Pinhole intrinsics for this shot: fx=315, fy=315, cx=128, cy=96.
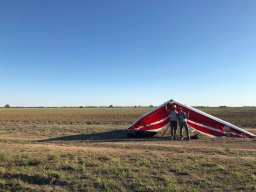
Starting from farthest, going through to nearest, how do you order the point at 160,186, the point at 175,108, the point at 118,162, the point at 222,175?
the point at 175,108, the point at 118,162, the point at 222,175, the point at 160,186

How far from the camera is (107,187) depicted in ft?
24.1

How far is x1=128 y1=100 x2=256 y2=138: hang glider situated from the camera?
17.1 metres

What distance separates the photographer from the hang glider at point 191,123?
17142 mm

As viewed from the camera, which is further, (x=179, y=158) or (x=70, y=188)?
(x=179, y=158)

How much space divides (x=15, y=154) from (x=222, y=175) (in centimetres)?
713

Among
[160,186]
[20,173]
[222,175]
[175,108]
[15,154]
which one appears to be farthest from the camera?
[175,108]

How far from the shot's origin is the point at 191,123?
703 inches

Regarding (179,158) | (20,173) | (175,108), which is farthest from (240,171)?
(175,108)

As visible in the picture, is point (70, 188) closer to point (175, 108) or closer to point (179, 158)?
point (179, 158)

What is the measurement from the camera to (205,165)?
8.97m

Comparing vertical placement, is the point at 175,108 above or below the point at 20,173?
above

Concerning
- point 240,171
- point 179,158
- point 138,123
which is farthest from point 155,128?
point 240,171

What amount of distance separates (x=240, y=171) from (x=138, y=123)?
9.94 metres

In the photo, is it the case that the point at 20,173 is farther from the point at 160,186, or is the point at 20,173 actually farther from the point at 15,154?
the point at 160,186
